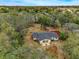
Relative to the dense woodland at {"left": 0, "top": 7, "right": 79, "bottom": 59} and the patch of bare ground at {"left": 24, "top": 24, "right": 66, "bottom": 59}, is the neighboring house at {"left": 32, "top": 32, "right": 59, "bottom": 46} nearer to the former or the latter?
the patch of bare ground at {"left": 24, "top": 24, "right": 66, "bottom": 59}

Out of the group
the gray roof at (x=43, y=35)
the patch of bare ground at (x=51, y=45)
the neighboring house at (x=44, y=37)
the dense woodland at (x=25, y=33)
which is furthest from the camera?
the gray roof at (x=43, y=35)

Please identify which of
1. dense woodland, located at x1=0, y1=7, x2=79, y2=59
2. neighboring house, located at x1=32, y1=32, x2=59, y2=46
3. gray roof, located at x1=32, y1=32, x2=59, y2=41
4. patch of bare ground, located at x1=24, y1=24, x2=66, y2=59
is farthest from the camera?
gray roof, located at x1=32, y1=32, x2=59, y2=41

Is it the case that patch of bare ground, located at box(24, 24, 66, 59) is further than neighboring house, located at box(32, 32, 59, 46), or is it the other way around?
neighboring house, located at box(32, 32, 59, 46)

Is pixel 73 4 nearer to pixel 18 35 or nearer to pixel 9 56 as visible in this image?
pixel 18 35

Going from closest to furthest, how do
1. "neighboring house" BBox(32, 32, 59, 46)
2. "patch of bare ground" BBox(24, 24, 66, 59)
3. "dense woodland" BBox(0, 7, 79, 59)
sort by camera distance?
"dense woodland" BBox(0, 7, 79, 59) < "patch of bare ground" BBox(24, 24, 66, 59) < "neighboring house" BBox(32, 32, 59, 46)

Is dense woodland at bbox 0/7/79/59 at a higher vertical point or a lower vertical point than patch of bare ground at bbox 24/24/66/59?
higher

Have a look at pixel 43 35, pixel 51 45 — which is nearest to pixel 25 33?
pixel 43 35

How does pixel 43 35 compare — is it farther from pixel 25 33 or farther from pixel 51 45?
pixel 51 45

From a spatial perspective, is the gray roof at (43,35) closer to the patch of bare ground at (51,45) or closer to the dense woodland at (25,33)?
the patch of bare ground at (51,45)

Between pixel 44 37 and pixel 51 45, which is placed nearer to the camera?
pixel 51 45

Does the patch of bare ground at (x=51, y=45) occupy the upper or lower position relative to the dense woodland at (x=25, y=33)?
lower

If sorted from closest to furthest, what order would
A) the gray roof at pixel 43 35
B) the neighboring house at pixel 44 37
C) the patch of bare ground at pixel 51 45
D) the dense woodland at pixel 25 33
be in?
the dense woodland at pixel 25 33 → the patch of bare ground at pixel 51 45 → the neighboring house at pixel 44 37 → the gray roof at pixel 43 35

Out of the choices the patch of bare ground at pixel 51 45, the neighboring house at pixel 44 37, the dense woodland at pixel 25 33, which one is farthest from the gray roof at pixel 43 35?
the dense woodland at pixel 25 33

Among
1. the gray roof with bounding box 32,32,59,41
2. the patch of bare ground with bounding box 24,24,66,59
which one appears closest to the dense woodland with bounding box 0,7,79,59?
the patch of bare ground with bounding box 24,24,66,59
